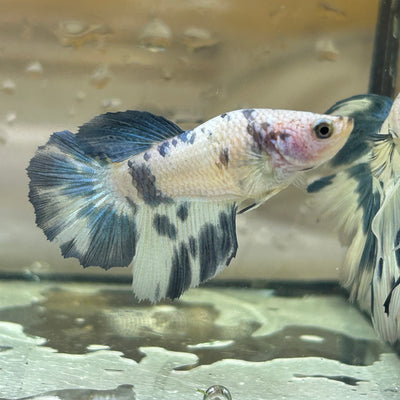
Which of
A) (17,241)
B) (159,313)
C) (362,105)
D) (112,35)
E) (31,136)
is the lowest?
(159,313)

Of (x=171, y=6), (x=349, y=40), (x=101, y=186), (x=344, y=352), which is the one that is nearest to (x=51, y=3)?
(x=171, y=6)

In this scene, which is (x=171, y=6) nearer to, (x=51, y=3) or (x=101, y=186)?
(x=51, y=3)

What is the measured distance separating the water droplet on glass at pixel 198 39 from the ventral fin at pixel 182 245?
598 millimetres

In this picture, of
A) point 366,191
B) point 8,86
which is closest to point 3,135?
point 8,86

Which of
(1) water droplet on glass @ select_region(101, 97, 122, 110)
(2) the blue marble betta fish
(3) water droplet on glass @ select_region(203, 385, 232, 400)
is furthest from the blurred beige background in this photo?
(3) water droplet on glass @ select_region(203, 385, 232, 400)

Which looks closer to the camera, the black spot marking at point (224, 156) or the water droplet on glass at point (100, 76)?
→ the black spot marking at point (224, 156)

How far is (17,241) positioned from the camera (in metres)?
1.70

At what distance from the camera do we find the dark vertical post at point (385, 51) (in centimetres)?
155

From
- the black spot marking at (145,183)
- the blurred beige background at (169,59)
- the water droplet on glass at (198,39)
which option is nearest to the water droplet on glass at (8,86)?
the blurred beige background at (169,59)

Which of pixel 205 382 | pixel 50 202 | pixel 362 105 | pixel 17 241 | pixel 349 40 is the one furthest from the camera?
pixel 17 241

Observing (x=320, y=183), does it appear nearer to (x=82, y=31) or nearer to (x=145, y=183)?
(x=145, y=183)

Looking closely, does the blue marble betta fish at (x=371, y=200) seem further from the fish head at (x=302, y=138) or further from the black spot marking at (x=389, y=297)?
the fish head at (x=302, y=138)

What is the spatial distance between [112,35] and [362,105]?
27.8 inches

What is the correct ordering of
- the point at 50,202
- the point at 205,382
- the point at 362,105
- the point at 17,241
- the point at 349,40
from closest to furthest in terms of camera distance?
the point at 50,202 → the point at 205,382 → the point at 362,105 → the point at 349,40 → the point at 17,241
